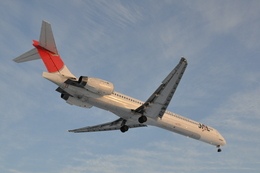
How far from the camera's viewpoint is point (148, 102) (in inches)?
894

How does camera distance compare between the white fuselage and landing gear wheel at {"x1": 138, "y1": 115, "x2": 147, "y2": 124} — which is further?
landing gear wheel at {"x1": 138, "y1": 115, "x2": 147, "y2": 124}

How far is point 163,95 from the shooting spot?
71.4 feet

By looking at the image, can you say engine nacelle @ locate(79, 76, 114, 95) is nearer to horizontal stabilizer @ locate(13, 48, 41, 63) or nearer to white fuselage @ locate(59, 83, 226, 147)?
white fuselage @ locate(59, 83, 226, 147)

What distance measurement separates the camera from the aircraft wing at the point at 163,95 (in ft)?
61.9

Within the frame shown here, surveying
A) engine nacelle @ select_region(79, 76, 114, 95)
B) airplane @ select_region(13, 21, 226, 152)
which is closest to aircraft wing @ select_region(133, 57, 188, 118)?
airplane @ select_region(13, 21, 226, 152)

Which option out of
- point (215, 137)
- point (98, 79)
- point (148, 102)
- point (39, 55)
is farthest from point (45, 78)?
point (215, 137)

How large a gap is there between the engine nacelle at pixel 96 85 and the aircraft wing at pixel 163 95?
4.21m

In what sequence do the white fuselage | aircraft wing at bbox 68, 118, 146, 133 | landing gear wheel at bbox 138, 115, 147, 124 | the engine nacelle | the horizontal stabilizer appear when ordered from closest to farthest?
the engine nacelle < the horizontal stabilizer < the white fuselage < landing gear wheel at bbox 138, 115, 147, 124 < aircraft wing at bbox 68, 118, 146, 133

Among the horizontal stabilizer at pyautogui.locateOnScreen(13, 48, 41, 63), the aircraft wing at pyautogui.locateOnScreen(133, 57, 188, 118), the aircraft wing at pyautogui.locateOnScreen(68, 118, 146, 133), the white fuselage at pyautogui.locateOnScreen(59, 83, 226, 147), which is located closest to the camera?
the aircraft wing at pyautogui.locateOnScreen(133, 57, 188, 118)

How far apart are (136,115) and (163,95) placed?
12.0 ft

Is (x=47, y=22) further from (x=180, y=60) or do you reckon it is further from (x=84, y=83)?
(x=180, y=60)

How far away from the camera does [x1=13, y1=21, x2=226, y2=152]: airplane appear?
19.1m

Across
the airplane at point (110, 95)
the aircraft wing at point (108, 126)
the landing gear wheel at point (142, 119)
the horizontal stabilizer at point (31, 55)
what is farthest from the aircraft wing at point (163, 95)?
the horizontal stabilizer at point (31, 55)

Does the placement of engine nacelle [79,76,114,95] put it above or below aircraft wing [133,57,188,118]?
below
